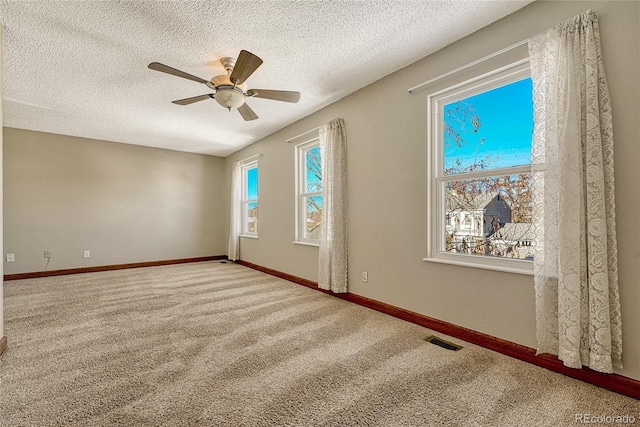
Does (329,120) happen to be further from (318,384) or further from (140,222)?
(140,222)

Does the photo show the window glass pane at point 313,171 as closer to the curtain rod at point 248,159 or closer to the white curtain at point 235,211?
the curtain rod at point 248,159

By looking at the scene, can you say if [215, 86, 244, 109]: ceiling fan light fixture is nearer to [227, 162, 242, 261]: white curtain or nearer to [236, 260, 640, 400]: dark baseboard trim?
[236, 260, 640, 400]: dark baseboard trim

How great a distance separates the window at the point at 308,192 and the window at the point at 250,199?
62.3 inches

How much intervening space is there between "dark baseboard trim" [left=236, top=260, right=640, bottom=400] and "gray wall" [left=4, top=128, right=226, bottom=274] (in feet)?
14.7

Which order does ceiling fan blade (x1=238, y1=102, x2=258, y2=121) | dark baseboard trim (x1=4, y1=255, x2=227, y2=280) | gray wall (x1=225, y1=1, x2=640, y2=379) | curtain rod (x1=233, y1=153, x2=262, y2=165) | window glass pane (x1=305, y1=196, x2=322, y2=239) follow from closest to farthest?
gray wall (x1=225, y1=1, x2=640, y2=379), ceiling fan blade (x1=238, y1=102, x2=258, y2=121), window glass pane (x1=305, y1=196, x2=322, y2=239), dark baseboard trim (x1=4, y1=255, x2=227, y2=280), curtain rod (x1=233, y1=153, x2=262, y2=165)

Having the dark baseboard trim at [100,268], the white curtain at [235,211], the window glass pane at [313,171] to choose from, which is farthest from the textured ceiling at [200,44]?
the dark baseboard trim at [100,268]

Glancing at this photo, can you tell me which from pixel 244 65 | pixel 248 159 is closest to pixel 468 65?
pixel 244 65

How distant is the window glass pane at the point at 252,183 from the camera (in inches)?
236

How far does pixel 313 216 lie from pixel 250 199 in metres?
2.26

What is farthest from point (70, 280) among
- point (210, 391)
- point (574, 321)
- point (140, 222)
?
point (574, 321)

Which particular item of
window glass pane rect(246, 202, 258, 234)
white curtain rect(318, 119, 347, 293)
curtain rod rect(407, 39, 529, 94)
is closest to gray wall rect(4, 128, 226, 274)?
window glass pane rect(246, 202, 258, 234)

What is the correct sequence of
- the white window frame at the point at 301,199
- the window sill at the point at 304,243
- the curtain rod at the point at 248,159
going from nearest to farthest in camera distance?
1. the window sill at the point at 304,243
2. the white window frame at the point at 301,199
3. the curtain rod at the point at 248,159

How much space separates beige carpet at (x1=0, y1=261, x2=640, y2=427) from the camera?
153 cm

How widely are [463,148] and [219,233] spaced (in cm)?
572
